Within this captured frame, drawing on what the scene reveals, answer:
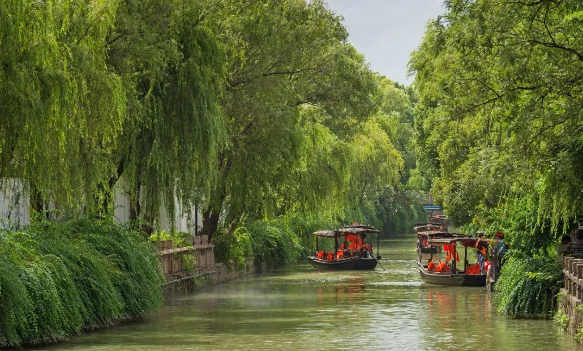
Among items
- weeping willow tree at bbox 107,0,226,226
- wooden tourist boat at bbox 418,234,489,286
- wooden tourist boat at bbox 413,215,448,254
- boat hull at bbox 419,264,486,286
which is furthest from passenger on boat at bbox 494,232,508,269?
weeping willow tree at bbox 107,0,226,226

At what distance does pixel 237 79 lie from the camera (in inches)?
1406

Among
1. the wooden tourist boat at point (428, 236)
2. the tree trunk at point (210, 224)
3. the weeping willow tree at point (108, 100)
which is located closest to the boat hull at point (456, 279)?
the wooden tourist boat at point (428, 236)

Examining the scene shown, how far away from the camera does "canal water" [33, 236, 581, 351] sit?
22.1m

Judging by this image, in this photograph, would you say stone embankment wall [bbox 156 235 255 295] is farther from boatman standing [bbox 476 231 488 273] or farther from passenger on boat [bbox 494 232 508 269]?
passenger on boat [bbox 494 232 508 269]

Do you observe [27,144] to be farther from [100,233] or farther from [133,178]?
[133,178]

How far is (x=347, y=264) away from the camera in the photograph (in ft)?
170

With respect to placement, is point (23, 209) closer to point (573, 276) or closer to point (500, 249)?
point (500, 249)

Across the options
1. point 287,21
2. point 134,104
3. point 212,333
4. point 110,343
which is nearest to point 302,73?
point 287,21

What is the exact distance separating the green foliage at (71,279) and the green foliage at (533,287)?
26.8 feet

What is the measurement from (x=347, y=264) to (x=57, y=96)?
31946 mm

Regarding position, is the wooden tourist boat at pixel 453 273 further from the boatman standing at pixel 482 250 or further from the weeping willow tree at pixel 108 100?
the weeping willow tree at pixel 108 100

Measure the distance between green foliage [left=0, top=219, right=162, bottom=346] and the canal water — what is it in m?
0.45

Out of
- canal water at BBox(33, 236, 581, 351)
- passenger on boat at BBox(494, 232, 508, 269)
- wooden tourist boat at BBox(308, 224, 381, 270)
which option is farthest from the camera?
wooden tourist boat at BBox(308, 224, 381, 270)

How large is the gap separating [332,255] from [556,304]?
2765 cm
